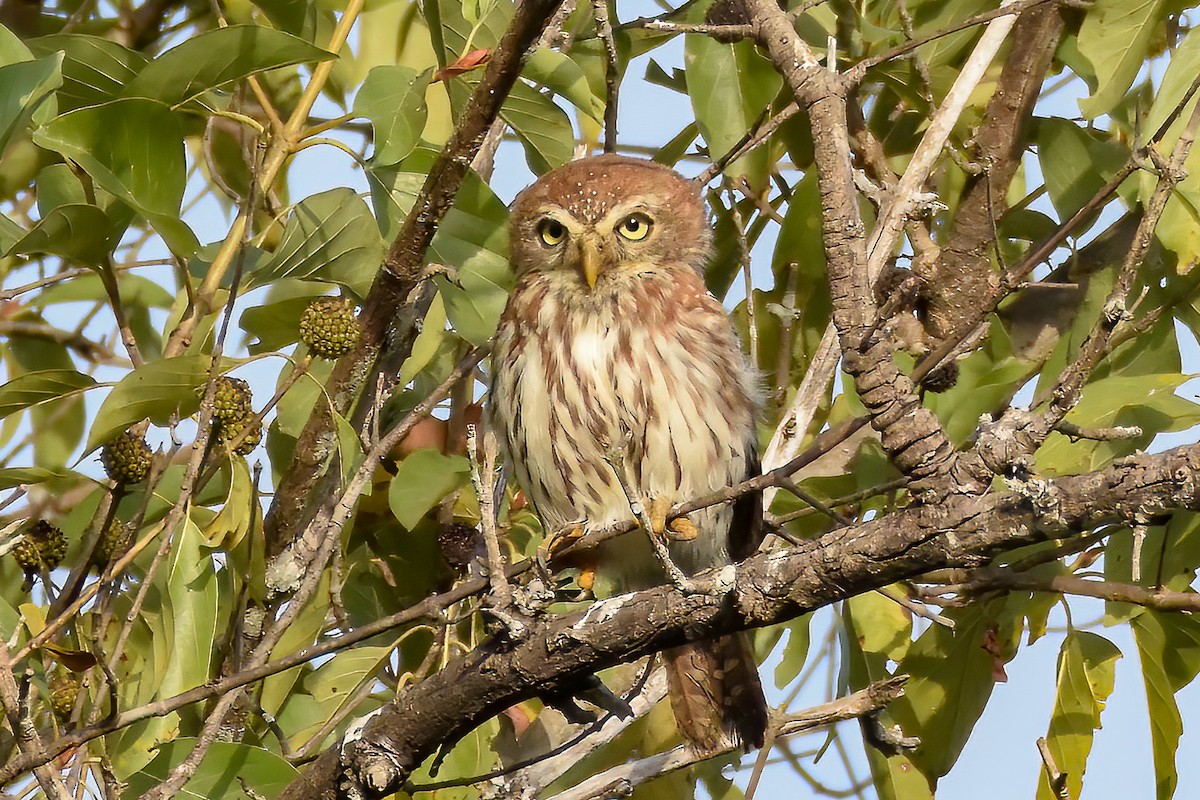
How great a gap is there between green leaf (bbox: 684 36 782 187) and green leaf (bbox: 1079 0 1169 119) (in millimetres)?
718

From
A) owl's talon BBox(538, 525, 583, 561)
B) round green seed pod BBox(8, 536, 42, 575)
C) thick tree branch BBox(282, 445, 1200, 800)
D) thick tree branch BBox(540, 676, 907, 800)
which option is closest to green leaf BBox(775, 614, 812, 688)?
thick tree branch BBox(540, 676, 907, 800)

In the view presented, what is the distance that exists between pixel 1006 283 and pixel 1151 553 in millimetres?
1005

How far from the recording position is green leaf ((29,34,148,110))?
9.46 feet

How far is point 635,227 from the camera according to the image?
394 cm

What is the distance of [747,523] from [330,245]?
1.37 m

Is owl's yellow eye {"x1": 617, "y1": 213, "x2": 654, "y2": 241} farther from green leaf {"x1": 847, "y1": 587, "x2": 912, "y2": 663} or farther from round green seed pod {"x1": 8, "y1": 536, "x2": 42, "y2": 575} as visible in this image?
round green seed pod {"x1": 8, "y1": 536, "x2": 42, "y2": 575}

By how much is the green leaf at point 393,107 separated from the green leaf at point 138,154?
1.32 ft

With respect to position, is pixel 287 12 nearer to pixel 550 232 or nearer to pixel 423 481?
pixel 550 232

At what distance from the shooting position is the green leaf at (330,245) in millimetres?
Answer: 3135

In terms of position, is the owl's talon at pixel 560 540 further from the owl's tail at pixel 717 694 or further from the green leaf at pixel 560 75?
the green leaf at pixel 560 75

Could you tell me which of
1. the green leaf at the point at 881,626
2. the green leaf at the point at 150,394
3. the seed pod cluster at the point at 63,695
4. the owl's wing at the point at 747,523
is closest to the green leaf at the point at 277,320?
the green leaf at the point at 150,394

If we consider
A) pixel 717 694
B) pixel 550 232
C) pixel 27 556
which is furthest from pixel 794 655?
pixel 27 556

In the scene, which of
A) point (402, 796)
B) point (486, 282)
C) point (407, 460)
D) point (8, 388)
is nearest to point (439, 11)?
point (486, 282)

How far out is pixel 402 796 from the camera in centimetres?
319
